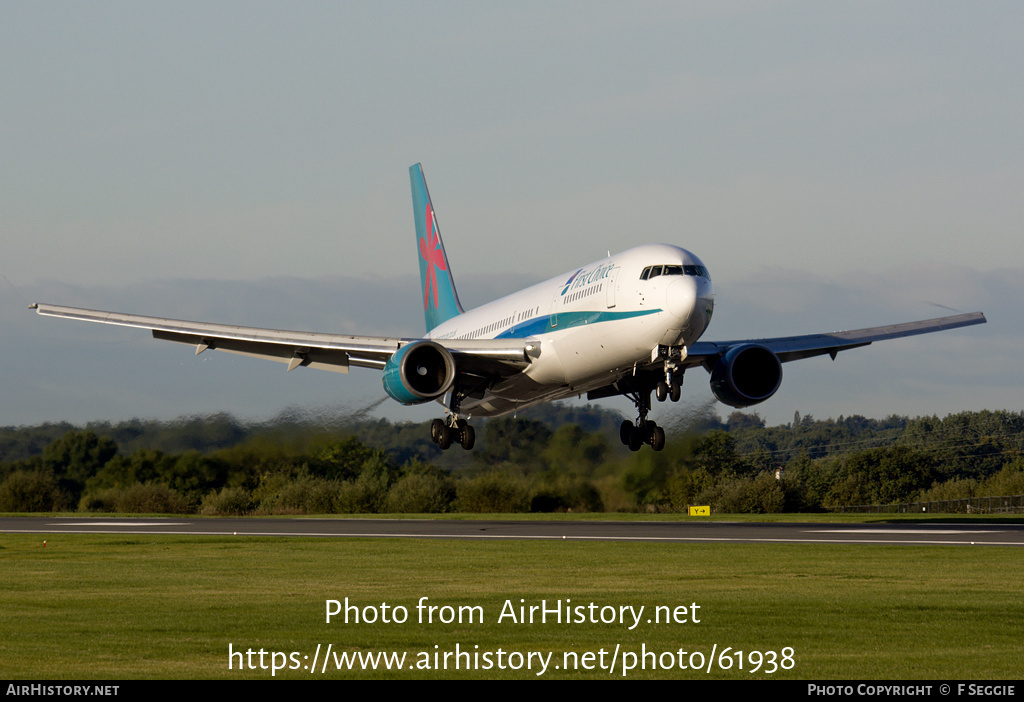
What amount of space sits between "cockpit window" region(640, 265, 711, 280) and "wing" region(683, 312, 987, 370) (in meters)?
7.85

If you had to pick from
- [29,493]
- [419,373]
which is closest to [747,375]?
[419,373]

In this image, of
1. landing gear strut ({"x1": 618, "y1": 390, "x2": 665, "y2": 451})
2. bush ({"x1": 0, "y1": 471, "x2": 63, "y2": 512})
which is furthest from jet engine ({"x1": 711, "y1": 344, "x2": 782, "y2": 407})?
bush ({"x1": 0, "y1": 471, "x2": 63, "y2": 512})

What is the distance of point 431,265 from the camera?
5900 centimetres

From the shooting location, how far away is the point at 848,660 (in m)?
19.6

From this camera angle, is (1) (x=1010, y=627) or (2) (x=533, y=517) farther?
(2) (x=533, y=517)

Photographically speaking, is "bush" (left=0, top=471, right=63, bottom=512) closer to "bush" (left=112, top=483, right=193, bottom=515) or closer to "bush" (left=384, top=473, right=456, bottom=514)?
"bush" (left=112, top=483, right=193, bottom=515)

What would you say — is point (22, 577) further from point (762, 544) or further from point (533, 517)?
point (533, 517)

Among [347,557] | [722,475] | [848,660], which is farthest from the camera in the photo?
[722,475]

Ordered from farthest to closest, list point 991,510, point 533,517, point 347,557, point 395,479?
point 991,510 < point 395,479 < point 533,517 < point 347,557

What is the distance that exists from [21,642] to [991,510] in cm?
7277

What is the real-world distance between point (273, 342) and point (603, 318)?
13996 mm

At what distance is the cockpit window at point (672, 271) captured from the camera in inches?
1251

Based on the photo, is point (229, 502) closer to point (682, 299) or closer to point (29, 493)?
point (29, 493)
